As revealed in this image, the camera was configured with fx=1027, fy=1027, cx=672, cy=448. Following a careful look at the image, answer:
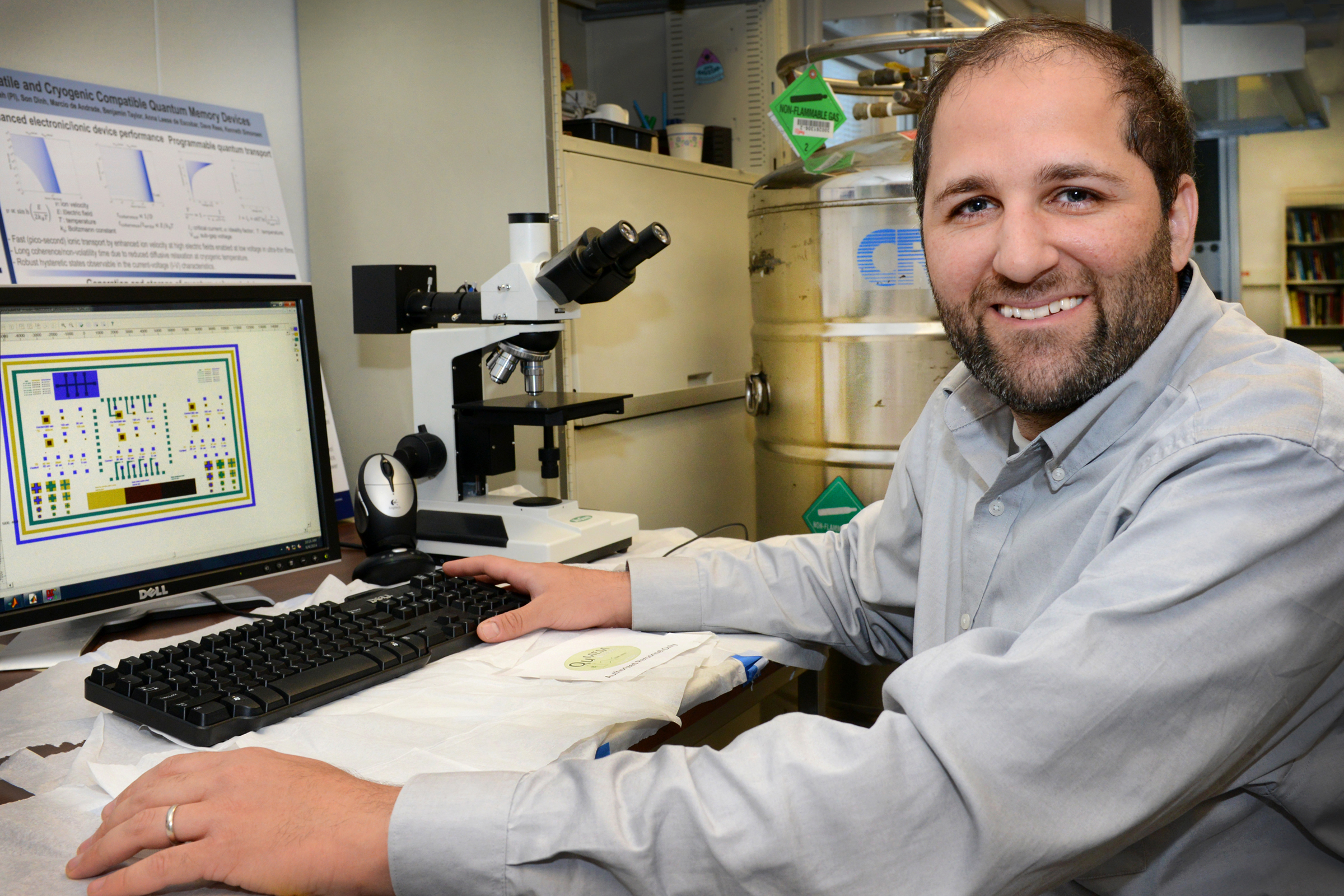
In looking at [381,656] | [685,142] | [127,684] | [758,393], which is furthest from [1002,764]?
[685,142]

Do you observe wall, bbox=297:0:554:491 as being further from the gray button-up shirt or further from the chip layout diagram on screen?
Result: the gray button-up shirt

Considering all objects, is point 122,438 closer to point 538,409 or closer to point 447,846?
point 538,409

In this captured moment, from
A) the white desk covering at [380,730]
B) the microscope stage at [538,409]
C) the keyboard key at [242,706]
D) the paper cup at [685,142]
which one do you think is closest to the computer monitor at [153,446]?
the white desk covering at [380,730]

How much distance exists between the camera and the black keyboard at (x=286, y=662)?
0.77 m

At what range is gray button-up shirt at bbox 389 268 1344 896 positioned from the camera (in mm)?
577

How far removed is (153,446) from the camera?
1055 millimetres

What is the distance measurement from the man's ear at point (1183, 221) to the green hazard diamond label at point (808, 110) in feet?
2.50

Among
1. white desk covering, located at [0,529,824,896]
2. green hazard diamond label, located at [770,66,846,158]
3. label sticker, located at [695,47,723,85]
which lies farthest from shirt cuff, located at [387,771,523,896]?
label sticker, located at [695,47,723,85]

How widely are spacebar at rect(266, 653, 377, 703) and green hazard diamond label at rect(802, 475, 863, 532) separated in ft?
3.31

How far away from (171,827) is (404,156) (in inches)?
51.7

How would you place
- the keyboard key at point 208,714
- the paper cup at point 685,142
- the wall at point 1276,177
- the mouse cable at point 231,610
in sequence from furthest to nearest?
the wall at point 1276,177 < the paper cup at point 685,142 < the mouse cable at point 231,610 < the keyboard key at point 208,714

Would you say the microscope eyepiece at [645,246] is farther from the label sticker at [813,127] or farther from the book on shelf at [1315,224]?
the book on shelf at [1315,224]

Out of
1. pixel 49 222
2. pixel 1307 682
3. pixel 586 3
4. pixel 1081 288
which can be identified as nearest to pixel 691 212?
pixel 586 3

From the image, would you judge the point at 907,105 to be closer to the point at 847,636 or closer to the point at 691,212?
the point at 691,212
